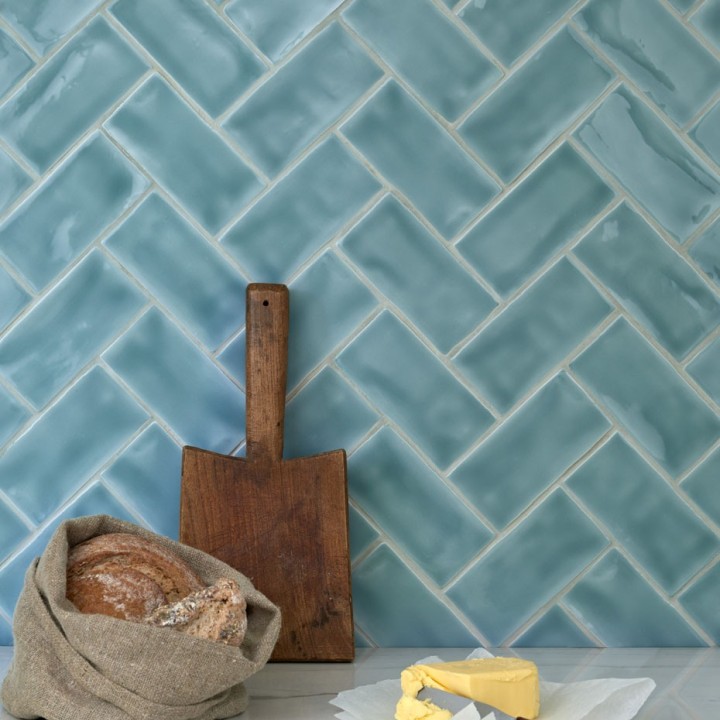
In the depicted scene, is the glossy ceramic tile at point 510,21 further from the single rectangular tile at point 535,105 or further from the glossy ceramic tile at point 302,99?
the glossy ceramic tile at point 302,99

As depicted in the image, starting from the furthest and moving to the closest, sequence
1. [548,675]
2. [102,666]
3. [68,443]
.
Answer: [68,443], [548,675], [102,666]

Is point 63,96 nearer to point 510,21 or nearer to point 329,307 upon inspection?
point 329,307

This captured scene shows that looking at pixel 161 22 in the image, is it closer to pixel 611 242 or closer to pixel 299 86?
pixel 299 86

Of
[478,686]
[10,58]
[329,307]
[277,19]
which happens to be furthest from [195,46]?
[478,686]

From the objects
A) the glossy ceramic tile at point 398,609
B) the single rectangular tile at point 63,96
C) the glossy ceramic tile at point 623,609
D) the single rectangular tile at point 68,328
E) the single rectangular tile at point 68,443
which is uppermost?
the single rectangular tile at point 63,96

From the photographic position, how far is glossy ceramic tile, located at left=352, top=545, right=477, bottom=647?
1.13 metres

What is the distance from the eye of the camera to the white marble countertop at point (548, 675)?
893 millimetres

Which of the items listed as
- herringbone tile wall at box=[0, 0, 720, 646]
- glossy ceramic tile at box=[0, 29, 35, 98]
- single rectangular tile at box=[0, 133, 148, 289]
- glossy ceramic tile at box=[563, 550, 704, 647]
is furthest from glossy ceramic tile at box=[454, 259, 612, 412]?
glossy ceramic tile at box=[0, 29, 35, 98]

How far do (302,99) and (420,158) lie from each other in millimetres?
158

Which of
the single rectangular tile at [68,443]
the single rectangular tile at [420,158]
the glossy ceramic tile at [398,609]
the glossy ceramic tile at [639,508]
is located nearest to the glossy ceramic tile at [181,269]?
the single rectangular tile at [68,443]

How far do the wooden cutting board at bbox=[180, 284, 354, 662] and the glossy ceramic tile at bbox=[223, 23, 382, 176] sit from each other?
7.0 inches

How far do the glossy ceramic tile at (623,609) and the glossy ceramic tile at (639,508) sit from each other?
0.02m

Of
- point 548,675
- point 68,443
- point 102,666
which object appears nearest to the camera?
point 102,666

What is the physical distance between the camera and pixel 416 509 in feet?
3.70
